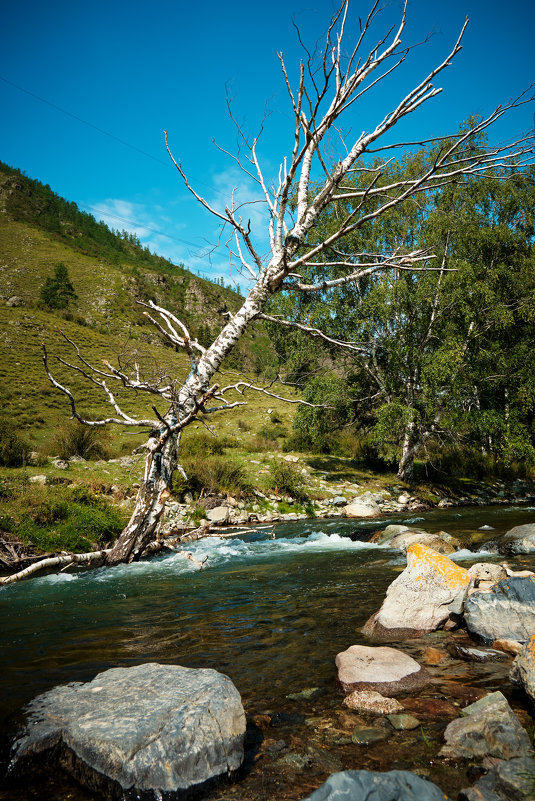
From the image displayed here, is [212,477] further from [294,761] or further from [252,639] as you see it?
[294,761]

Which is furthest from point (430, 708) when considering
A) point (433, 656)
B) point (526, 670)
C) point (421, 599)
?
point (421, 599)

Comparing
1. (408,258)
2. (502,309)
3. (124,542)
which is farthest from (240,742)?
(502,309)

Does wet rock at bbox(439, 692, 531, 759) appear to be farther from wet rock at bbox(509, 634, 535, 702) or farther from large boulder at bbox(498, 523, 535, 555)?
large boulder at bbox(498, 523, 535, 555)

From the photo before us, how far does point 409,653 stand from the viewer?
4.01 meters

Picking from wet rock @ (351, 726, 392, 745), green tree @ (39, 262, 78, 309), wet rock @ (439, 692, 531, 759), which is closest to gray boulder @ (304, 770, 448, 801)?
wet rock @ (439, 692, 531, 759)

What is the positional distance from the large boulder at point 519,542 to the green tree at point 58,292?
53.0 meters

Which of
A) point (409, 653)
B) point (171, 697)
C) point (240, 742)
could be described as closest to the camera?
point (240, 742)

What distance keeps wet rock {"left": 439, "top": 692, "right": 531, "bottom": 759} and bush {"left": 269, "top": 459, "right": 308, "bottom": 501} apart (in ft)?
42.4

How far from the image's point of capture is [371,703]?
302cm

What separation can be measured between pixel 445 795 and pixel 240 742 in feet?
3.72

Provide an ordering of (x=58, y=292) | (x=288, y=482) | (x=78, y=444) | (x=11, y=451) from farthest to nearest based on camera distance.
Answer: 1. (x=58, y=292)
2. (x=78, y=444)
3. (x=288, y=482)
4. (x=11, y=451)

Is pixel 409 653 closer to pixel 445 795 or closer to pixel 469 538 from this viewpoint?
pixel 445 795

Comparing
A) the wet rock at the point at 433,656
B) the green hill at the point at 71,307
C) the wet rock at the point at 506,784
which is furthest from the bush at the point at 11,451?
the wet rock at the point at 506,784

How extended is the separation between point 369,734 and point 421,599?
93.9 inches
